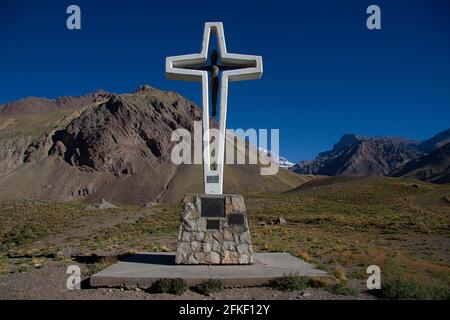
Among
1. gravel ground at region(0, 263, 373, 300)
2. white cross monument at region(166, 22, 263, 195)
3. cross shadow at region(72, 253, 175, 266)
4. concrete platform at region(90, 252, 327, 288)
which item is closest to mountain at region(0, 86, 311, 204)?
cross shadow at region(72, 253, 175, 266)

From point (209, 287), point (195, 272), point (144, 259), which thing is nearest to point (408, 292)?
point (209, 287)

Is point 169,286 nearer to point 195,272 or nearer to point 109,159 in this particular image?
point 195,272

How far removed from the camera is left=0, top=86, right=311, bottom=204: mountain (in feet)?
334

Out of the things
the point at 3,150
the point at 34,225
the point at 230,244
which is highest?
the point at 3,150

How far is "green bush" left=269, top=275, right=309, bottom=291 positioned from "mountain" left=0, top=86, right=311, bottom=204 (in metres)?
87.0

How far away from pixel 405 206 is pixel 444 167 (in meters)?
140

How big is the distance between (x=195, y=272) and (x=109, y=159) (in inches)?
4334

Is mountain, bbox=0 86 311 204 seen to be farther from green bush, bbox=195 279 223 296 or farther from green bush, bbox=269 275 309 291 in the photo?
green bush, bbox=195 279 223 296
